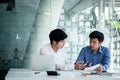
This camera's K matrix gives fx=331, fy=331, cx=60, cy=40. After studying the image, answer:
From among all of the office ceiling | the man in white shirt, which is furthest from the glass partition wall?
the man in white shirt

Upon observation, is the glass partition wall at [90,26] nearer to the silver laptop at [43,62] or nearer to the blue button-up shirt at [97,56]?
the blue button-up shirt at [97,56]

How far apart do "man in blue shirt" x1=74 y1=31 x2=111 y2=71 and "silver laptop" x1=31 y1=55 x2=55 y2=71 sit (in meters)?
0.64

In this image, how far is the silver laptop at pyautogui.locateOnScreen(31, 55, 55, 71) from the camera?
386 cm

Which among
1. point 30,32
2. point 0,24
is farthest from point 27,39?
point 0,24

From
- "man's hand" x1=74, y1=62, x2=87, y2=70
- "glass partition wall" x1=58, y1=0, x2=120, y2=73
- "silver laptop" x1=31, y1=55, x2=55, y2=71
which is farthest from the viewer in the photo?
"glass partition wall" x1=58, y1=0, x2=120, y2=73

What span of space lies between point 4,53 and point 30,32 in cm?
63

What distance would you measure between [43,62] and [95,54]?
3.35 feet

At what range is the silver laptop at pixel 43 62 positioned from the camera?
3.86 metres

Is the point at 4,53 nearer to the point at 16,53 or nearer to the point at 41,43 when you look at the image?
the point at 16,53

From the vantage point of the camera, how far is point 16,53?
6277 mm

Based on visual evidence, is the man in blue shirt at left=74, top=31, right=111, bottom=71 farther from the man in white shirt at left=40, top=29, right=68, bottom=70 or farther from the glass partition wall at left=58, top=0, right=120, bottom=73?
the glass partition wall at left=58, top=0, right=120, bottom=73

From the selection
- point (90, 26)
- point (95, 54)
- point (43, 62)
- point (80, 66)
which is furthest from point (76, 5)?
point (43, 62)

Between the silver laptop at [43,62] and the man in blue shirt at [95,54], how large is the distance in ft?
2.10

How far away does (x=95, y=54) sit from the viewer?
4637mm
